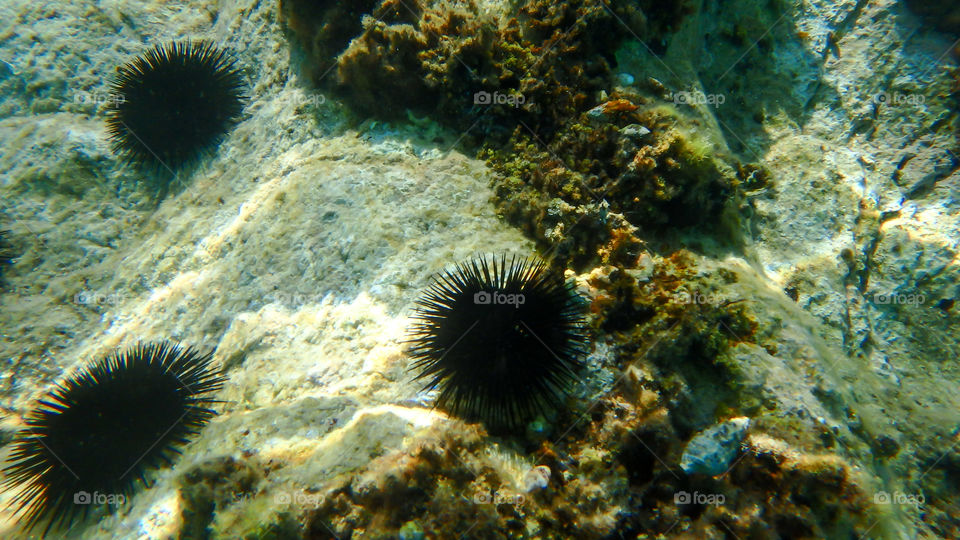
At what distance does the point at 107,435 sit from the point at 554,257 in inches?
178

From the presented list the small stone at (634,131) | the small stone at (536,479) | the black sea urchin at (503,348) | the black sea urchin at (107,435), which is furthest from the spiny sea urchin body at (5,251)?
the small stone at (634,131)

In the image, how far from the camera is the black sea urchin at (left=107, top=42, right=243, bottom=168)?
20.4 feet

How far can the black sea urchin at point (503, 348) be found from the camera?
2.90 metres

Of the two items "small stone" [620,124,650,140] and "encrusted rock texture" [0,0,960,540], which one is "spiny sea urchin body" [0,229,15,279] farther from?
"small stone" [620,124,650,140]

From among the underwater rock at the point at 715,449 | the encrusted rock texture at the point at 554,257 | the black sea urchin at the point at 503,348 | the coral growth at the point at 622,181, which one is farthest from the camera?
the coral growth at the point at 622,181

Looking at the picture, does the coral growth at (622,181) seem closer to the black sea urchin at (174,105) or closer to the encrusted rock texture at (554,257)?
the encrusted rock texture at (554,257)

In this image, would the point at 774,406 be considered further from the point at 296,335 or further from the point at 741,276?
the point at 296,335

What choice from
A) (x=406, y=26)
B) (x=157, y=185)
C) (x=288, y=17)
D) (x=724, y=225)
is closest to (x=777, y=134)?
(x=724, y=225)

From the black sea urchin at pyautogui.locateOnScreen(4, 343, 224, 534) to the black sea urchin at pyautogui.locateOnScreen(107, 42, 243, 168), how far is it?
3749 millimetres

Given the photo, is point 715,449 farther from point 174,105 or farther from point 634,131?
point 174,105

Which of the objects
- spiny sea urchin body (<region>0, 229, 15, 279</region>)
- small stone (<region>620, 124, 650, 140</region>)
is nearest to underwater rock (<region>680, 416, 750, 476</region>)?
small stone (<region>620, 124, 650, 140</region>)

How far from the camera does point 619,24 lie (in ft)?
14.7

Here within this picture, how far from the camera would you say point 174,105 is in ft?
20.5

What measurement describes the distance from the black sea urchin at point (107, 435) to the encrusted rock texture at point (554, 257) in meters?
0.26
